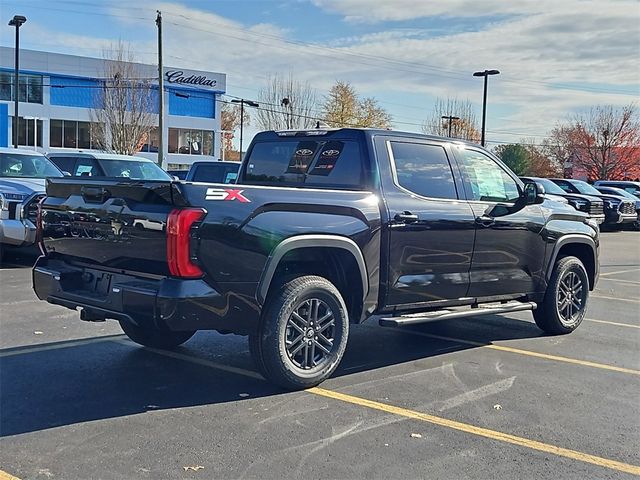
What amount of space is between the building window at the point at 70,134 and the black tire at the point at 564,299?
45.4 meters

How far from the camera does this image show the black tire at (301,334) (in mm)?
4828

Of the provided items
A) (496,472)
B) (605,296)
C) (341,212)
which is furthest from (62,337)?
(605,296)

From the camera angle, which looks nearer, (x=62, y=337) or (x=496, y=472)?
(x=496, y=472)

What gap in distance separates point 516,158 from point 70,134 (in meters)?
35.9

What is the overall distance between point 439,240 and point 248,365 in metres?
1.93

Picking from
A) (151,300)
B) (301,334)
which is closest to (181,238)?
(151,300)

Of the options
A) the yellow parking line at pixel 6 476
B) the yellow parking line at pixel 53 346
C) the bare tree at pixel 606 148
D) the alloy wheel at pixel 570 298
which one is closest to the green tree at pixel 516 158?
the bare tree at pixel 606 148

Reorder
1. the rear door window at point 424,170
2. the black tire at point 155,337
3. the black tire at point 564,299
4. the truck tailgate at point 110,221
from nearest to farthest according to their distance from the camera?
1. the truck tailgate at point 110,221
2. the rear door window at point 424,170
3. the black tire at point 155,337
4. the black tire at point 564,299

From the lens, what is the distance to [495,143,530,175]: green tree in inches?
2291

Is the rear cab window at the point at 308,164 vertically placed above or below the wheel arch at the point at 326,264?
above

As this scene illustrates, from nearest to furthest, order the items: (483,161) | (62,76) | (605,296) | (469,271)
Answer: (469,271) → (483,161) → (605,296) → (62,76)

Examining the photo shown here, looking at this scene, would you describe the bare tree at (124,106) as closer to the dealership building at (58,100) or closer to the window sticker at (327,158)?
the dealership building at (58,100)

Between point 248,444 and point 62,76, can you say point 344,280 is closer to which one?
point 248,444

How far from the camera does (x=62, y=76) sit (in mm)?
48781
